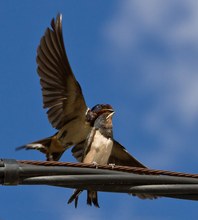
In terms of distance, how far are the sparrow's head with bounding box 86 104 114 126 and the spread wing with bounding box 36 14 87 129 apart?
136 millimetres

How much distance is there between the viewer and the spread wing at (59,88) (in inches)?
271

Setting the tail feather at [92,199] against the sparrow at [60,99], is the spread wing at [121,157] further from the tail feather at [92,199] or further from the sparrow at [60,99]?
the tail feather at [92,199]

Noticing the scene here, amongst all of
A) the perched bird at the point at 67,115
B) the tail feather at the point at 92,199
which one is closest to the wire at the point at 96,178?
the tail feather at the point at 92,199

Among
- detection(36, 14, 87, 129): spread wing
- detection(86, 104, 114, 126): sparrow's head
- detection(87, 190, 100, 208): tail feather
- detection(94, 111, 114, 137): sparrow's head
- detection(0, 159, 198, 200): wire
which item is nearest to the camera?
detection(0, 159, 198, 200): wire

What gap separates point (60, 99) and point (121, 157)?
738 mm

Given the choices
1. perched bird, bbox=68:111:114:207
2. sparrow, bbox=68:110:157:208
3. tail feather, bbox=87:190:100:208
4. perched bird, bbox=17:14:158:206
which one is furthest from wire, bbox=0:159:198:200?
perched bird, bbox=17:14:158:206

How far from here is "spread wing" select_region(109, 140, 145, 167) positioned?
22.3ft

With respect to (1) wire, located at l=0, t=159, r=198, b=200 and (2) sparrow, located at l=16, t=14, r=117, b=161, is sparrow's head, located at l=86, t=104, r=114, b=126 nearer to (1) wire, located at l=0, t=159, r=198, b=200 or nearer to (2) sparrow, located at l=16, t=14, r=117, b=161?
(2) sparrow, located at l=16, t=14, r=117, b=161

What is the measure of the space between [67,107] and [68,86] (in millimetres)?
185

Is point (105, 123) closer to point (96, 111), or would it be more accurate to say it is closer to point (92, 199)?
point (96, 111)

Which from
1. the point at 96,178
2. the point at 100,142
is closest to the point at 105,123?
the point at 100,142

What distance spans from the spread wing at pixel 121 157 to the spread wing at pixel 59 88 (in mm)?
417

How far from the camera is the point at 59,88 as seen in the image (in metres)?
7.09

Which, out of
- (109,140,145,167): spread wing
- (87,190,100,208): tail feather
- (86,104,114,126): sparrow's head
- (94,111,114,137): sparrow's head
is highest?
(86,104,114,126): sparrow's head
